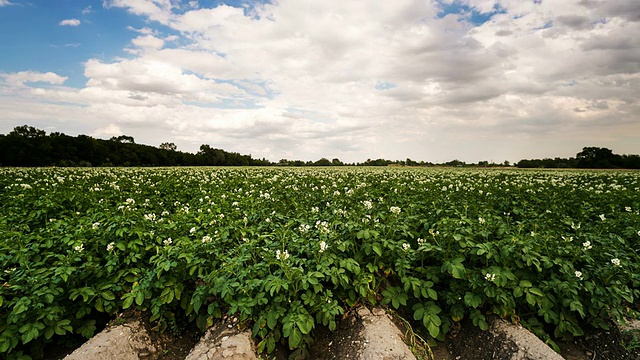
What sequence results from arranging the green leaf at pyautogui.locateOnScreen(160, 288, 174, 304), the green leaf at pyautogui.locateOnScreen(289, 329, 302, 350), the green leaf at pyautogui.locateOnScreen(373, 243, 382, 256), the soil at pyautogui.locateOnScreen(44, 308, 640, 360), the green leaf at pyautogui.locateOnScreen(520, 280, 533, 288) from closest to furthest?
the green leaf at pyautogui.locateOnScreen(289, 329, 302, 350)
the soil at pyautogui.locateOnScreen(44, 308, 640, 360)
the green leaf at pyautogui.locateOnScreen(520, 280, 533, 288)
the green leaf at pyautogui.locateOnScreen(160, 288, 174, 304)
the green leaf at pyautogui.locateOnScreen(373, 243, 382, 256)

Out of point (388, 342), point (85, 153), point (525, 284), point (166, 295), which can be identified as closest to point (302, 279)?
point (388, 342)

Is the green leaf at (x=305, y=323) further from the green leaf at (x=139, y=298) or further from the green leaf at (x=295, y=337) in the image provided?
the green leaf at (x=139, y=298)

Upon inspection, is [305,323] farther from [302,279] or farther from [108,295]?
[108,295]

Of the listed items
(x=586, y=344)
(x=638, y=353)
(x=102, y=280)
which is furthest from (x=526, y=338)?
(x=102, y=280)

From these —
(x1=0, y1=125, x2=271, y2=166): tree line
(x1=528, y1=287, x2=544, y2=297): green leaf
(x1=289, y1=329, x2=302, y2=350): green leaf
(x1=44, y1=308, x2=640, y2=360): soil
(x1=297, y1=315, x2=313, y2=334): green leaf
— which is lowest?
(x1=44, y1=308, x2=640, y2=360): soil

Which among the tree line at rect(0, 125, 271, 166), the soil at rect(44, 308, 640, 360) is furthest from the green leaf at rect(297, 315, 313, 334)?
the tree line at rect(0, 125, 271, 166)

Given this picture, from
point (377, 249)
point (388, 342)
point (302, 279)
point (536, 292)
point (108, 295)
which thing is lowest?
point (388, 342)

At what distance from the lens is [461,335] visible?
430 centimetres

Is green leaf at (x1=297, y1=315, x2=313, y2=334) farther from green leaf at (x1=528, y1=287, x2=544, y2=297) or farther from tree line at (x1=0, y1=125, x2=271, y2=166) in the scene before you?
tree line at (x1=0, y1=125, x2=271, y2=166)

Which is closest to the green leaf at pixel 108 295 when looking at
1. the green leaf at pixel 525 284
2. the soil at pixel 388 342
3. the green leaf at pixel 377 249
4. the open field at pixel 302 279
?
the open field at pixel 302 279

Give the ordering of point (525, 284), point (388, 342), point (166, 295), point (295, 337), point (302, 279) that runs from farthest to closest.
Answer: point (166, 295) → point (525, 284) → point (388, 342) → point (302, 279) → point (295, 337)

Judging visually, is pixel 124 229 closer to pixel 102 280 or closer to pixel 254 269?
pixel 102 280

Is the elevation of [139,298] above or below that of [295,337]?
above

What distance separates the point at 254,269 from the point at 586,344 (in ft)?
14.7
